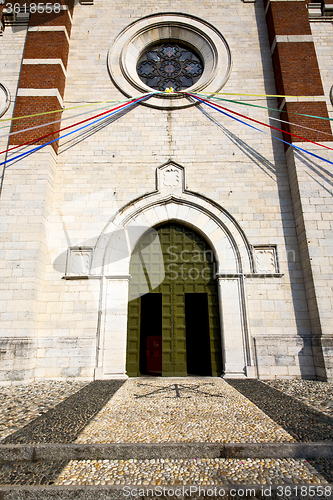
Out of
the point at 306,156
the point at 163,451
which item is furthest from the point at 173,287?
the point at 306,156

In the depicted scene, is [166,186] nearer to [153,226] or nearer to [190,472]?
→ [153,226]

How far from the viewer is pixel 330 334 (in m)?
5.62

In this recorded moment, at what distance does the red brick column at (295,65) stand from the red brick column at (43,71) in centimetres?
585

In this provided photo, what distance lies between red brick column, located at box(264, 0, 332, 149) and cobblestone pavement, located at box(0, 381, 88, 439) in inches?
290

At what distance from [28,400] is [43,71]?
7.79m

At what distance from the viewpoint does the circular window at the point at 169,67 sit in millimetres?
8148

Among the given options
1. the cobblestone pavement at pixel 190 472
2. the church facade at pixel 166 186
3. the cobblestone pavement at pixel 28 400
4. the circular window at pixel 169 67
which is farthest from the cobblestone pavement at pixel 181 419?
the circular window at pixel 169 67

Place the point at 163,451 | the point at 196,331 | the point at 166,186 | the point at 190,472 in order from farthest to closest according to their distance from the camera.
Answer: the point at 196,331, the point at 166,186, the point at 163,451, the point at 190,472

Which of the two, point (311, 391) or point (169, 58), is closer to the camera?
point (311, 391)

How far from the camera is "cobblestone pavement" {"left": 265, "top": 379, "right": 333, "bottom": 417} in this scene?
3.74m

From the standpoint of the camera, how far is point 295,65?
739 cm

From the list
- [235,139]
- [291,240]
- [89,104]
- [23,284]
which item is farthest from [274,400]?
[89,104]

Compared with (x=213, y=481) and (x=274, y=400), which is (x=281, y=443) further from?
(x=274, y=400)

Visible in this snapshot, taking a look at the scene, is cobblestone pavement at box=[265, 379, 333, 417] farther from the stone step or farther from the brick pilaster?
the stone step
